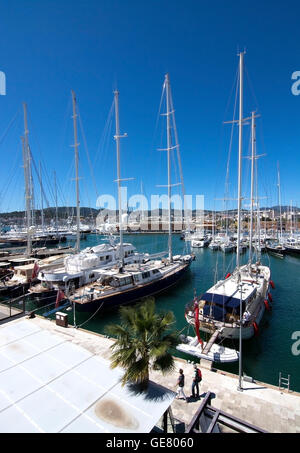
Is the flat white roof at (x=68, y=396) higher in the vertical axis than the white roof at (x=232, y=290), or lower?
higher

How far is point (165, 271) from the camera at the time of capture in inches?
1190

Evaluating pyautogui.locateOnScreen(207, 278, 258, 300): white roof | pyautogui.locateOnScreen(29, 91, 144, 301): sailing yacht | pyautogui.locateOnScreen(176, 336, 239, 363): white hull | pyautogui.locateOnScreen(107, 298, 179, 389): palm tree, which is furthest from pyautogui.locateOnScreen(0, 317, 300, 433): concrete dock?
pyautogui.locateOnScreen(29, 91, 144, 301): sailing yacht

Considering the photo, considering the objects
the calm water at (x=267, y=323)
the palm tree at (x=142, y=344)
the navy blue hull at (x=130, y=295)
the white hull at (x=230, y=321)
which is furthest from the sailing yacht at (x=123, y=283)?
the palm tree at (x=142, y=344)

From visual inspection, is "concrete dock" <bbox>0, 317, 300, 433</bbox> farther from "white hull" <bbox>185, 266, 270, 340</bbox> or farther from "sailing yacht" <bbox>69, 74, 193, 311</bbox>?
"sailing yacht" <bbox>69, 74, 193, 311</bbox>

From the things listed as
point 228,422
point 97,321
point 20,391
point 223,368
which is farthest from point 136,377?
point 97,321

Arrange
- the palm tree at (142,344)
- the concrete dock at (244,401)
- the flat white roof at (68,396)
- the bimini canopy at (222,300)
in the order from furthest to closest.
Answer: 1. the bimini canopy at (222,300)
2. the concrete dock at (244,401)
3. the palm tree at (142,344)
4. the flat white roof at (68,396)

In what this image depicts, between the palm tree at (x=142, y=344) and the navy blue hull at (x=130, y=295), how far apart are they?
47.1ft

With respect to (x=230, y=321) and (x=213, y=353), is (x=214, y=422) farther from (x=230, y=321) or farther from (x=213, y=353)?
(x=230, y=321)

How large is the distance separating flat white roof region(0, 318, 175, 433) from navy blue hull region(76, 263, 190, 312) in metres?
13.0

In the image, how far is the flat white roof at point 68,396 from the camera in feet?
19.0

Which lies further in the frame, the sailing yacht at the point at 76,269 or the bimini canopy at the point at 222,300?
the sailing yacht at the point at 76,269

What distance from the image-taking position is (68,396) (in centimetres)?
662

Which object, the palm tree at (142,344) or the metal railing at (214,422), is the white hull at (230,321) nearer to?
the palm tree at (142,344)

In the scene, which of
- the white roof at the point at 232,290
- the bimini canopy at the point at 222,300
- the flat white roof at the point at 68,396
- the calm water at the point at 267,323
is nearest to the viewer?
the flat white roof at the point at 68,396
